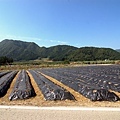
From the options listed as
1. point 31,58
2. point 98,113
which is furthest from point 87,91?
point 31,58

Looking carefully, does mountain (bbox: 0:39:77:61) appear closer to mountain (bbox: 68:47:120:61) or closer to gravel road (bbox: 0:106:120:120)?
mountain (bbox: 68:47:120:61)

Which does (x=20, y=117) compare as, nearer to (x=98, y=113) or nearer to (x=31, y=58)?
(x=98, y=113)

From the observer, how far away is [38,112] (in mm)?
5480

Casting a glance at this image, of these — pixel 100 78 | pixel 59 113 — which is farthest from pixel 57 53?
pixel 59 113

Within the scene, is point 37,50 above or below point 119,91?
above

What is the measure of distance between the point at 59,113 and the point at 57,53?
5704 inches

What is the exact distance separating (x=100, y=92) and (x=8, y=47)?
166189mm

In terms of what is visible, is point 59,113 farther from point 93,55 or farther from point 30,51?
point 30,51

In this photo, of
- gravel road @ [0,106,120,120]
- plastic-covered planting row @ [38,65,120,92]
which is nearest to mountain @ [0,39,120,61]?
plastic-covered planting row @ [38,65,120,92]

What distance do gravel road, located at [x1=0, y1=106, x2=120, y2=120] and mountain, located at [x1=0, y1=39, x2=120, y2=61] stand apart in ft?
330

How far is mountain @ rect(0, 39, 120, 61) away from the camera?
11219 cm

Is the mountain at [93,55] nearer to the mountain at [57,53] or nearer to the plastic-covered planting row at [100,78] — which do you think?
the mountain at [57,53]

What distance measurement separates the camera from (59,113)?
5.32m

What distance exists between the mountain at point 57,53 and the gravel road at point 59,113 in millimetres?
100659
